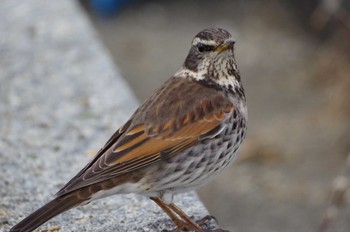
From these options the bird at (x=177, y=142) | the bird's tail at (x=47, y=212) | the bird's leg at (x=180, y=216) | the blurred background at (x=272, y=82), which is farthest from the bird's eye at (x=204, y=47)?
the blurred background at (x=272, y=82)

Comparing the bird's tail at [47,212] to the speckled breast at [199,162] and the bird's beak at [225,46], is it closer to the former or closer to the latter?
the speckled breast at [199,162]

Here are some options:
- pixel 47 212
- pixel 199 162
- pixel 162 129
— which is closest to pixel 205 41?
pixel 162 129

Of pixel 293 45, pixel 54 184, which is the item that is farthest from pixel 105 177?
pixel 293 45

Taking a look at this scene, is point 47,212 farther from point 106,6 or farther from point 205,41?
point 106,6

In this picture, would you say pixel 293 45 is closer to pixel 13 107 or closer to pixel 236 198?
pixel 236 198

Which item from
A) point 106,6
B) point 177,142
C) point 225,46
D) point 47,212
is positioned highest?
point 106,6

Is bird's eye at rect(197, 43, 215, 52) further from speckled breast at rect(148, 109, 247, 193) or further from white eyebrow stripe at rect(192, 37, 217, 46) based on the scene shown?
speckled breast at rect(148, 109, 247, 193)
